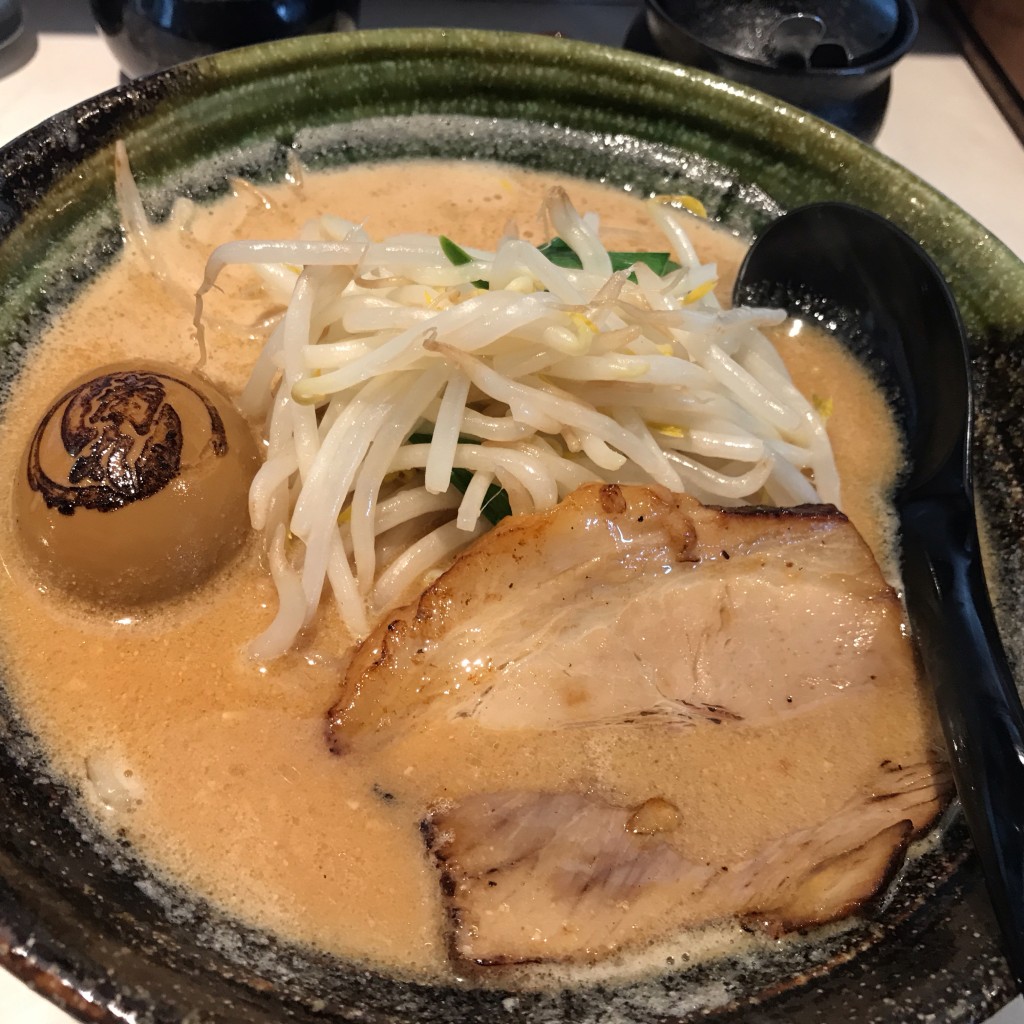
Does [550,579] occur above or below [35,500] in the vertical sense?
below

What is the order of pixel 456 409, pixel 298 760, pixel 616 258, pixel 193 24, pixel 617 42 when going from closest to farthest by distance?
pixel 298 760 < pixel 456 409 < pixel 616 258 < pixel 193 24 < pixel 617 42

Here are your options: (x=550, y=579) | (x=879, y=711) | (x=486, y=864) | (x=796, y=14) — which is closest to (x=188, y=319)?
(x=550, y=579)

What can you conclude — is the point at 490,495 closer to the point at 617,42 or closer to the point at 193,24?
the point at 193,24

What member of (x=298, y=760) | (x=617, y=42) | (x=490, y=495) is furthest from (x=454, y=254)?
(x=617, y=42)

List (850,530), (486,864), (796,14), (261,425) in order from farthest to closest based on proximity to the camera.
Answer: (796,14) → (261,425) → (850,530) → (486,864)

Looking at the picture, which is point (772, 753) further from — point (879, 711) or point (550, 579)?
point (550, 579)

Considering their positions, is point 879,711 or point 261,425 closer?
point 879,711
